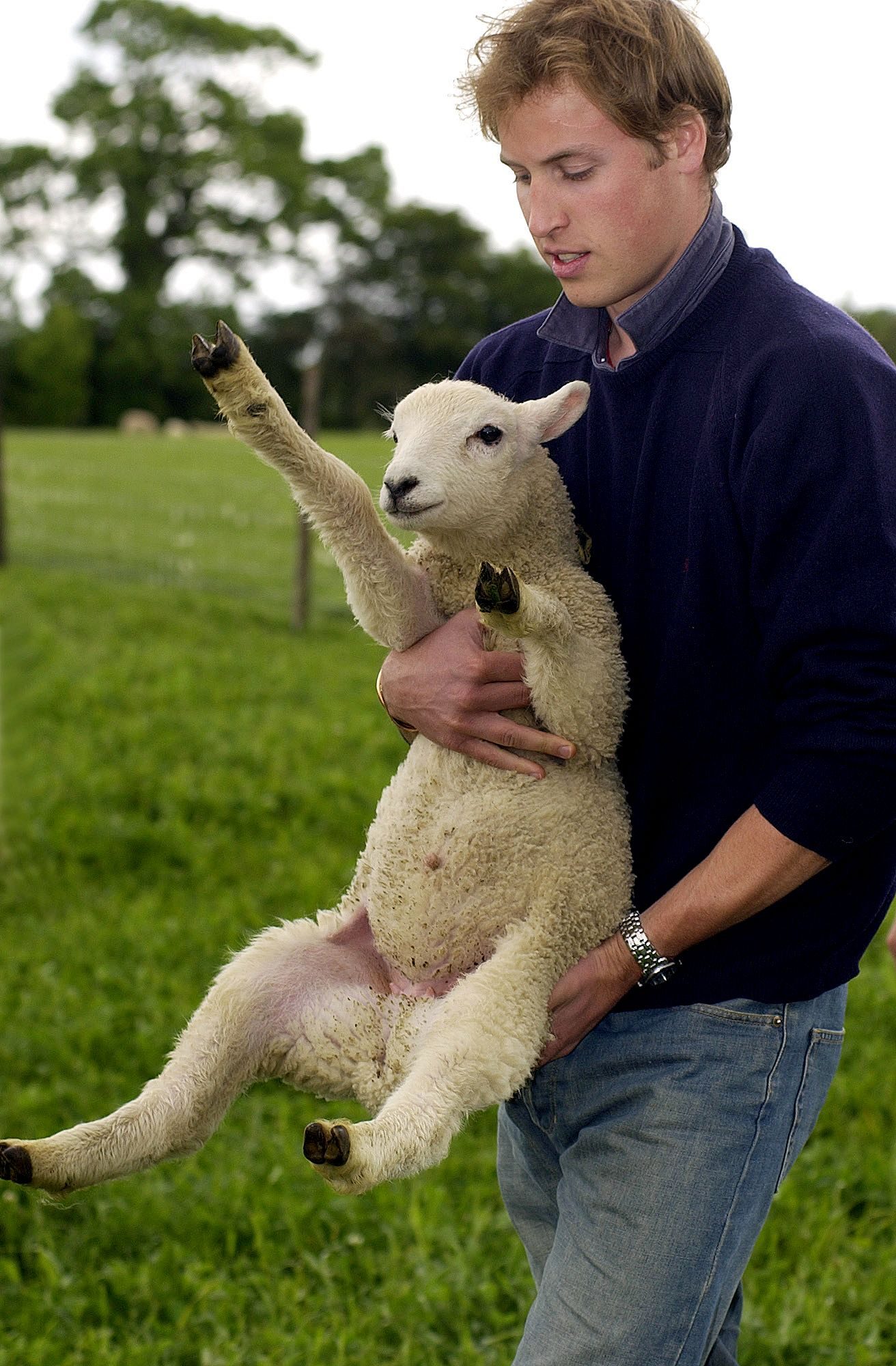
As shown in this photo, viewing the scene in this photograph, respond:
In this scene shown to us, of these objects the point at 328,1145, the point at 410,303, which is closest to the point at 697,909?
the point at 328,1145

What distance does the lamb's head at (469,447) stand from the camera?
255cm

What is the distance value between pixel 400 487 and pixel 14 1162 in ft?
4.43

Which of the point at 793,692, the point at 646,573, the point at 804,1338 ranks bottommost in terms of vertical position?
the point at 804,1338

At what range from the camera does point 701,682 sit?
7.81 ft

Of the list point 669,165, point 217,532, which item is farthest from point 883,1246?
point 217,532

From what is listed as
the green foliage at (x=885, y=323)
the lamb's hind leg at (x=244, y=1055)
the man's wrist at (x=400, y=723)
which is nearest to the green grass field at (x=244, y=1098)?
the lamb's hind leg at (x=244, y=1055)

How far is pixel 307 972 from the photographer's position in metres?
2.61

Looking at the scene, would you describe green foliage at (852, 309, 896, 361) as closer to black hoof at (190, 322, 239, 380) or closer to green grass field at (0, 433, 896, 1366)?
green grass field at (0, 433, 896, 1366)

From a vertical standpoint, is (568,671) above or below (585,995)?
above

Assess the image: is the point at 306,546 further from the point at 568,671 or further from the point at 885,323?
the point at 885,323

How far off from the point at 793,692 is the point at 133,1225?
2944 mm

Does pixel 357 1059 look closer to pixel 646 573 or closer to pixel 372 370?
pixel 646 573

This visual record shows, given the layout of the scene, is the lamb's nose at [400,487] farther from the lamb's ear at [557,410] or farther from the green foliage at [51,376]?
the green foliage at [51,376]

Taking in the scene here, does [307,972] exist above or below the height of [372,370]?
below
